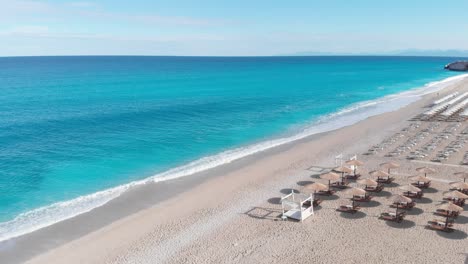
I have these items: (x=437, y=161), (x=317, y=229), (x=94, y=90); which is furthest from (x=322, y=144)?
(x=94, y=90)

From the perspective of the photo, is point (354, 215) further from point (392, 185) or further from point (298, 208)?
point (392, 185)

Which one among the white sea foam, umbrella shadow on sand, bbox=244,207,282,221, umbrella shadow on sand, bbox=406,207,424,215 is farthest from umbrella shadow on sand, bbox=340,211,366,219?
the white sea foam

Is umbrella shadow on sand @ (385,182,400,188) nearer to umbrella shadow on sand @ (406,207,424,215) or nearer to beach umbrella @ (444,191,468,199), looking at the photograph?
beach umbrella @ (444,191,468,199)

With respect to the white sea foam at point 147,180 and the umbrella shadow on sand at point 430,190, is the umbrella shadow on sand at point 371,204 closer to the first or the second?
the umbrella shadow on sand at point 430,190

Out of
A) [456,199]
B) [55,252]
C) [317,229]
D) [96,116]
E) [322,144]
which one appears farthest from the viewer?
[96,116]

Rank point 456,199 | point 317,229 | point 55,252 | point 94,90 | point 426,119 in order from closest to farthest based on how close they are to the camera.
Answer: point 55,252 → point 317,229 → point 456,199 → point 426,119 → point 94,90

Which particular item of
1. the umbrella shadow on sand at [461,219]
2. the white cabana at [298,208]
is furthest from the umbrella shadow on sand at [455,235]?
the white cabana at [298,208]

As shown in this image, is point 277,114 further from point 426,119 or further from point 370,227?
point 370,227

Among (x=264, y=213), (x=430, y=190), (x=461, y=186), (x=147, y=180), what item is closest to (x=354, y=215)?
(x=264, y=213)

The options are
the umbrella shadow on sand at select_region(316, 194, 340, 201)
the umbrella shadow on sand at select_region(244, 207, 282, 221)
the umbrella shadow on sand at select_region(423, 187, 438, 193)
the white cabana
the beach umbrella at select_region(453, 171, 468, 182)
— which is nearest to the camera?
the white cabana
